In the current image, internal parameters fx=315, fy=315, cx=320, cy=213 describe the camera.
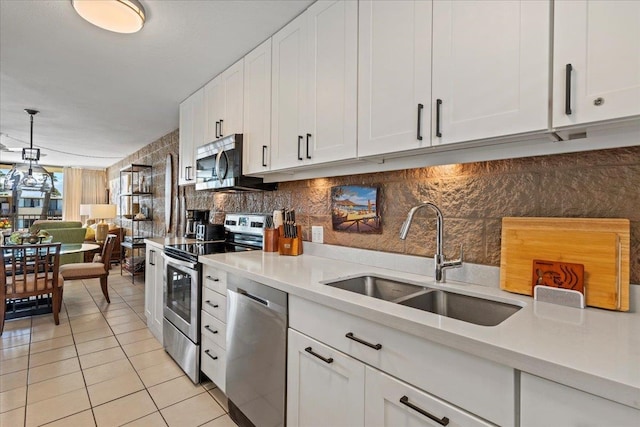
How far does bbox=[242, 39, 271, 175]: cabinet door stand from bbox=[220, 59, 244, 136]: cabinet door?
0.08 meters

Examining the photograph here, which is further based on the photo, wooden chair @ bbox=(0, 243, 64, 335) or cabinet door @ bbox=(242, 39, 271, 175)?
wooden chair @ bbox=(0, 243, 64, 335)

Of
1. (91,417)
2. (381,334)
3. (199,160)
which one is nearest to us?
(381,334)

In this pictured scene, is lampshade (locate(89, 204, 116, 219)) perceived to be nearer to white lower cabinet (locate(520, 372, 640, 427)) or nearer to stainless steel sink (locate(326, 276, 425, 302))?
stainless steel sink (locate(326, 276, 425, 302))

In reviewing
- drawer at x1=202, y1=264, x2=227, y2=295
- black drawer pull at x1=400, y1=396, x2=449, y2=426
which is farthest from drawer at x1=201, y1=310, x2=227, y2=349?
black drawer pull at x1=400, y1=396, x2=449, y2=426

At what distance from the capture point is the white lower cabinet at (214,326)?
1.87 meters

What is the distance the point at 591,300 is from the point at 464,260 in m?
0.47

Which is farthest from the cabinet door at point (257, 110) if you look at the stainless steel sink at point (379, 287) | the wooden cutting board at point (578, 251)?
the wooden cutting board at point (578, 251)

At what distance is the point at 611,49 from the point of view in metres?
0.87

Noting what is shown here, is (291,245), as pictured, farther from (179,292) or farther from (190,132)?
(190,132)

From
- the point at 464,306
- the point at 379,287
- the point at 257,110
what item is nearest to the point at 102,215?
the point at 257,110

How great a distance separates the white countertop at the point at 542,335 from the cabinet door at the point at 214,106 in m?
1.84

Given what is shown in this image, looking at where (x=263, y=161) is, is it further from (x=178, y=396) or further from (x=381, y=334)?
(x=178, y=396)

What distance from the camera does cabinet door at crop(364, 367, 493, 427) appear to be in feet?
2.77

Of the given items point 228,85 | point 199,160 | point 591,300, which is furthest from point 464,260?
point 199,160
